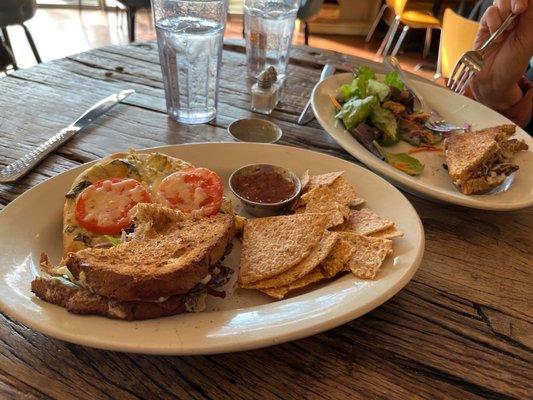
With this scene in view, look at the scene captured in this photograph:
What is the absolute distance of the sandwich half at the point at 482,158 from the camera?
1655 mm

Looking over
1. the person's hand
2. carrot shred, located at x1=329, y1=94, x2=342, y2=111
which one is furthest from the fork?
carrot shred, located at x1=329, y1=94, x2=342, y2=111

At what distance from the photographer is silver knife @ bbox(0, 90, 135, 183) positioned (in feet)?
5.11

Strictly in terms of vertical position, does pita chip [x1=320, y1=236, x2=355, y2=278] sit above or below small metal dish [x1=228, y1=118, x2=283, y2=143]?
above

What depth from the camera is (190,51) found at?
6.54 feet

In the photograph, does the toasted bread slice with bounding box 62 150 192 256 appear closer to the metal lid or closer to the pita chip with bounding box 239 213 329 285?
the pita chip with bounding box 239 213 329 285

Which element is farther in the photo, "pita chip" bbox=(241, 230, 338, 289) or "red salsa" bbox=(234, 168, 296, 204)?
"red salsa" bbox=(234, 168, 296, 204)

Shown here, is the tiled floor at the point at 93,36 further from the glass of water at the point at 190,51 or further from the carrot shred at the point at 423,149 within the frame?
the carrot shred at the point at 423,149

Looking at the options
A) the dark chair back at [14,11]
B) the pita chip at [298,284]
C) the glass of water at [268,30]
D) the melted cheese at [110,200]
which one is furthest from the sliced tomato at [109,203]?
the dark chair back at [14,11]

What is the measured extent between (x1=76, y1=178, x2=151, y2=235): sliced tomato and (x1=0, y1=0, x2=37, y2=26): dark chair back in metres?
3.42

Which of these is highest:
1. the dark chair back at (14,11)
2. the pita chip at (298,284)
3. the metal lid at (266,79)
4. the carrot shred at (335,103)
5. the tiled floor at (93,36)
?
the metal lid at (266,79)

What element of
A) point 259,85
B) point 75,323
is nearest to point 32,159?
point 75,323

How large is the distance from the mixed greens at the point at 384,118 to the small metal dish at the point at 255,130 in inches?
12.9

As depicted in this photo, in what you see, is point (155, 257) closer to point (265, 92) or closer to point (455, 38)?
point (265, 92)

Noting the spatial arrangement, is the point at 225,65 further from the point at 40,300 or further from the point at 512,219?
the point at 40,300
